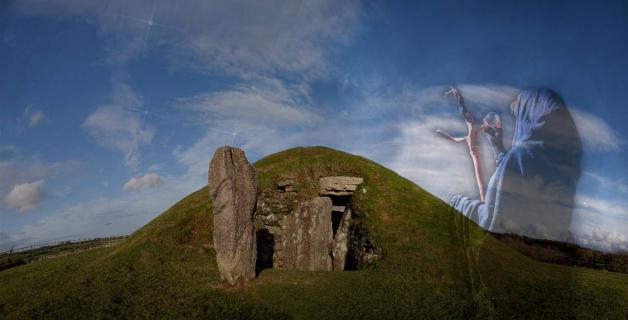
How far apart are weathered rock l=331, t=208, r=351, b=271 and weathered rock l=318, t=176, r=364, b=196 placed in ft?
11.5

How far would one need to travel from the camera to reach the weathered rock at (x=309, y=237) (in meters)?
22.0

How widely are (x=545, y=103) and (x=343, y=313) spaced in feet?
36.3

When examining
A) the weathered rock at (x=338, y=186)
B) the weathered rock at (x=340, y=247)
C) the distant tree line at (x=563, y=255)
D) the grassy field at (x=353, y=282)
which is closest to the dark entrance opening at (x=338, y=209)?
the weathered rock at (x=338, y=186)

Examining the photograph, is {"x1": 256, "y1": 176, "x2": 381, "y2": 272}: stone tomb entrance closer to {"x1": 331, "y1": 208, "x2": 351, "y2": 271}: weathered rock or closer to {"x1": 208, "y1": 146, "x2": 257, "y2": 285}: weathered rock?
{"x1": 331, "y1": 208, "x2": 351, "y2": 271}: weathered rock

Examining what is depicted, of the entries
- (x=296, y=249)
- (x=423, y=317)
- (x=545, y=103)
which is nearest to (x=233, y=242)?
(x=296, y=249)

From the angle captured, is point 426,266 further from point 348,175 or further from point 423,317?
point 348,175

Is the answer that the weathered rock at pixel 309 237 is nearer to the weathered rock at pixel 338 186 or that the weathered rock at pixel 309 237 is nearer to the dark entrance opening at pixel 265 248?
the dark entrance opening at pixel 265 248

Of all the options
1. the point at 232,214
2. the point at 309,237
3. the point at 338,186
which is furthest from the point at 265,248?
the point at 232,214

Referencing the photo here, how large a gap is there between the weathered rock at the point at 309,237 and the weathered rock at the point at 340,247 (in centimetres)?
53

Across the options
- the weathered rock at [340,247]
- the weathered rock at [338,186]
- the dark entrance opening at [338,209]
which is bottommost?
the weathered rock at [340,247]

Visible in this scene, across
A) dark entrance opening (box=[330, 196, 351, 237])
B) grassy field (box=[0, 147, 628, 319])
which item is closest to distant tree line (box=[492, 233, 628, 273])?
grassy field (box=[0, 147, 628, 319])

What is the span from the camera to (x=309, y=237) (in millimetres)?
22297

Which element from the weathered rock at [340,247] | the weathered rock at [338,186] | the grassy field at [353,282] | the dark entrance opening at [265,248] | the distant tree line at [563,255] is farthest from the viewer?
the weathered rock at [338,186]

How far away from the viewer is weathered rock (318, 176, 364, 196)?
2734 cm
